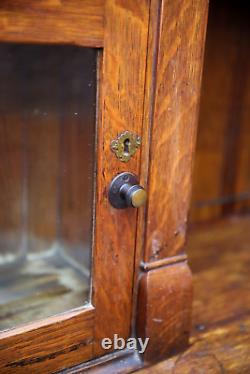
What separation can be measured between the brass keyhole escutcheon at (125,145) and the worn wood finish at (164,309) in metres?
0.26

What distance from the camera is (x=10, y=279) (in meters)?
1.10

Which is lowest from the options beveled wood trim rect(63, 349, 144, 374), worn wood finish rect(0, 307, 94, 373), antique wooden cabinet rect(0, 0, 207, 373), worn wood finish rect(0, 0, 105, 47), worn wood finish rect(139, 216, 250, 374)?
worn wood finish rect(139, 216, 250, 374)

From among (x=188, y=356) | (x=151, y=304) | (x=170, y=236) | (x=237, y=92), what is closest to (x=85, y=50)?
(x=170, y=236)

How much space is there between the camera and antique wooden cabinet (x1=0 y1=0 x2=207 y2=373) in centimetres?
82

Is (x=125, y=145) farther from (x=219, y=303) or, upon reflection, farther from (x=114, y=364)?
(x=219, y=303)

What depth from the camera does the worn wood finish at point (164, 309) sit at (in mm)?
977

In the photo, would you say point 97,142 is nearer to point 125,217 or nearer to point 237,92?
point 125,217

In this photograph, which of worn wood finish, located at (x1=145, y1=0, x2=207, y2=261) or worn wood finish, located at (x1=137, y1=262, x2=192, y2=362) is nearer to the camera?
worn wood finish, located at (x1=145, y1=0, x2=207, y2=261)

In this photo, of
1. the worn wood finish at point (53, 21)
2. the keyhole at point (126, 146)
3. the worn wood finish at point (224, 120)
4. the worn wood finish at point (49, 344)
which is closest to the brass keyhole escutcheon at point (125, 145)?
the keyhole at point (126, 146)

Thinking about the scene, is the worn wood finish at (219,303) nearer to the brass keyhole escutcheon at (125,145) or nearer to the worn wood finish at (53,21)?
the brass keyhole escutcheon at (125,145)

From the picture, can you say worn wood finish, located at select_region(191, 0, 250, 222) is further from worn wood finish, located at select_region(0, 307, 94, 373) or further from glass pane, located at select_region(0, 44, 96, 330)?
worn wood finish, located at select_region(0, 307, 94, 373)

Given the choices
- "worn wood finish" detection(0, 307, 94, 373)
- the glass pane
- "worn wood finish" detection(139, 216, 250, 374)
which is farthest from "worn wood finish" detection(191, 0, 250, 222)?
"worn wood finish" detection(0, 307, 94, 373)

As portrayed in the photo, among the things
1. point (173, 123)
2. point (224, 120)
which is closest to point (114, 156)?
point (173, 123)

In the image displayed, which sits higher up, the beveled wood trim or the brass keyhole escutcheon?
the brass keyhole escutcheon
